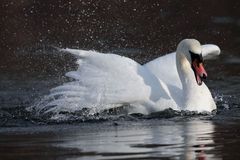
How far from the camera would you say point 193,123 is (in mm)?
11711

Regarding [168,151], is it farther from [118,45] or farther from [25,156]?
[118,45]

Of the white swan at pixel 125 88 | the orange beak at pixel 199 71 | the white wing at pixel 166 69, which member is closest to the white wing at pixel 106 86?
the white swan at pixel 125 88

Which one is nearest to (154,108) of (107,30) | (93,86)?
(93,86)

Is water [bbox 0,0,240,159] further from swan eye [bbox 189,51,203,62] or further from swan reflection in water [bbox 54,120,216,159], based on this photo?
swan eye [bbox 189,51,203,62]

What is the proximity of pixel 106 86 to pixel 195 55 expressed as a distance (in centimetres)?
130

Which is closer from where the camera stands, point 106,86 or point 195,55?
point 106,86

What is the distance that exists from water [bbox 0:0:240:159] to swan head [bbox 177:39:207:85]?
52 cm

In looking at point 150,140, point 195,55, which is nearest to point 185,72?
point 195,55

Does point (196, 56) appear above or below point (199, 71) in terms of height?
above

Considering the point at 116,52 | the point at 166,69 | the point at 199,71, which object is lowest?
the point at 199,71

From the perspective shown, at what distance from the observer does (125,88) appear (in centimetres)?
1262

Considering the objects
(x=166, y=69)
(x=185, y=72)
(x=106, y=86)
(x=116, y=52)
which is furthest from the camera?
(x=116, y=52)

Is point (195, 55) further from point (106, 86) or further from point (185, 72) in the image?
point (106, 86)

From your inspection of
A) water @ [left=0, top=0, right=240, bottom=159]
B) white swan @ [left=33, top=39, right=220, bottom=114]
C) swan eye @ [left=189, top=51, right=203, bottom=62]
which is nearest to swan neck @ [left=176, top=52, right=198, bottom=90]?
white swan @ [left=33, top=39, right=220, bottom=114]
